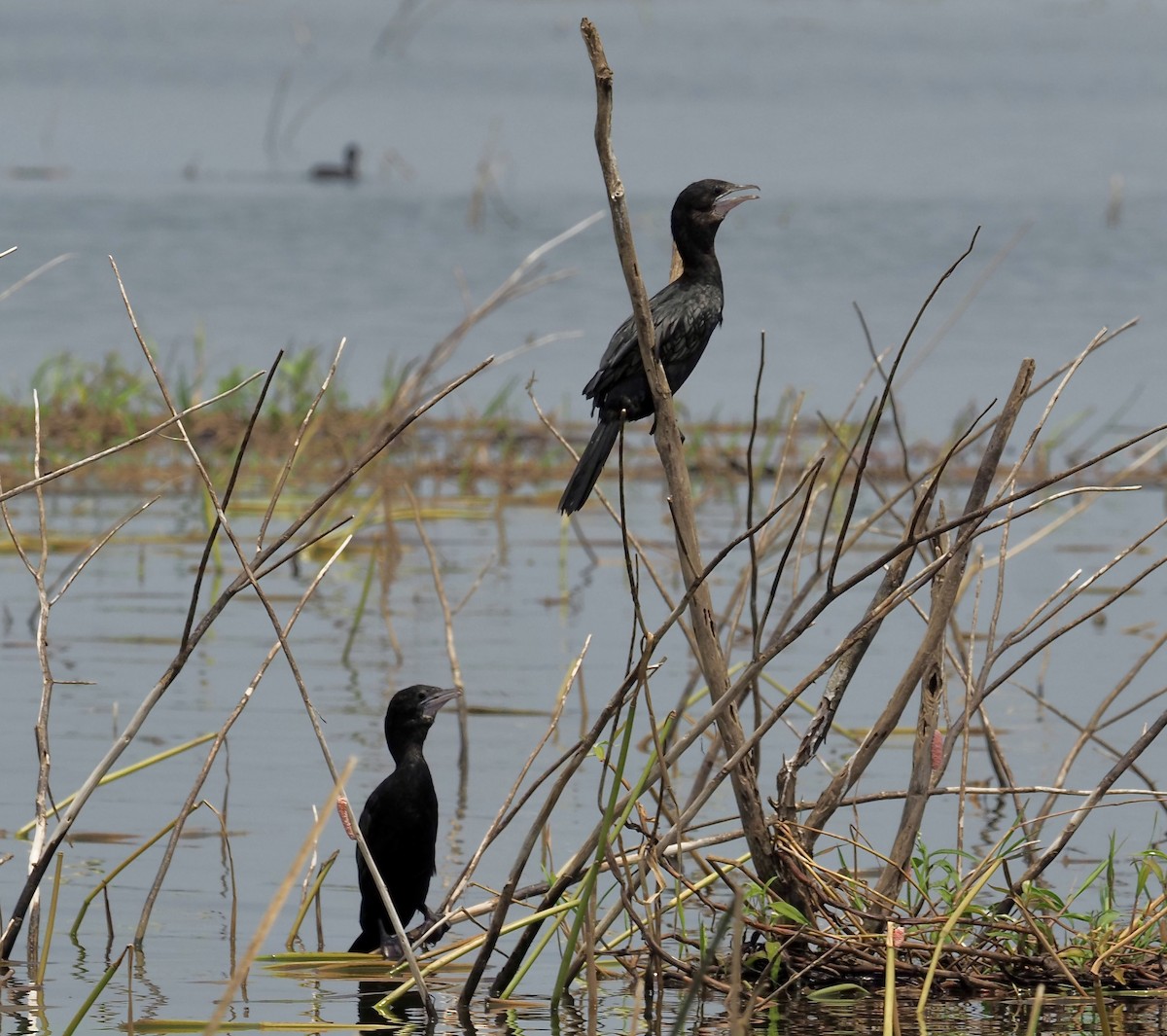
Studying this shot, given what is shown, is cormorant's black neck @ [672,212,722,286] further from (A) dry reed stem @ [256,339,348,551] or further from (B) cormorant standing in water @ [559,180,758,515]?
(A) dry reed stem @ [256,339,348,551]

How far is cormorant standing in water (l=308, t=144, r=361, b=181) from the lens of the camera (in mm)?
31188

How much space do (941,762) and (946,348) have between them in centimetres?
1334

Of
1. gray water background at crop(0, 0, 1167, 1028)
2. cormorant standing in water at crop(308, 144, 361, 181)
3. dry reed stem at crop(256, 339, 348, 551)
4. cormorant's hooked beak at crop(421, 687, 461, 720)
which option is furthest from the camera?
cormorant standing in water at crop(308, 144, 361, 181)

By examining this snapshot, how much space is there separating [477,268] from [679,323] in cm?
1766

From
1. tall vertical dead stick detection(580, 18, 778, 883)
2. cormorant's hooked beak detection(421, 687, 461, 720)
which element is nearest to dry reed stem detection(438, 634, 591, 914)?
tall vertical dead stick detection(580, 18, 778, 883)

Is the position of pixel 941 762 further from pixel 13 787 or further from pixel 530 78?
pixel 530 78

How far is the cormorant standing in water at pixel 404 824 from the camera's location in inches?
171

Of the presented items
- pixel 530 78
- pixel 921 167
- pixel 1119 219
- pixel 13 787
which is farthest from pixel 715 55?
pixel 13 787

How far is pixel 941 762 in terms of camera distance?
4074mm

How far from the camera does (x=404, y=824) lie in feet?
14.5

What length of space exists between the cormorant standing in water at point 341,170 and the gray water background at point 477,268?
1.33 ft

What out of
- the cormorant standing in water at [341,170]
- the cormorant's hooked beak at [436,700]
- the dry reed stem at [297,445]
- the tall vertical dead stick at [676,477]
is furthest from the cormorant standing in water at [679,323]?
the cormorant standing in water at [341,170]

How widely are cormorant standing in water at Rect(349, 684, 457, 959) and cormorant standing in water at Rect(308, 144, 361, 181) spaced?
27.4 meters

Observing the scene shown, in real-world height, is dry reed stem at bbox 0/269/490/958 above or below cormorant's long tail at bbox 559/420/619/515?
below
